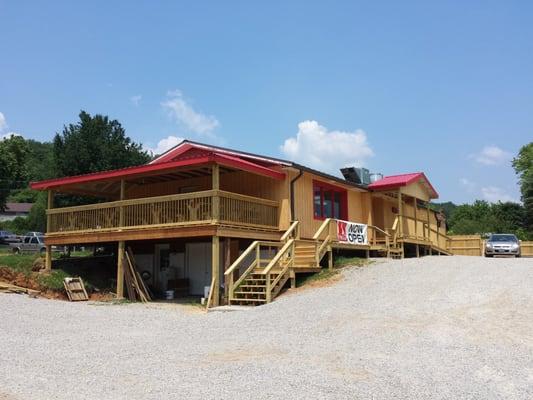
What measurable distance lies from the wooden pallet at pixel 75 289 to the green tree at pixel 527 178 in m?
47.8

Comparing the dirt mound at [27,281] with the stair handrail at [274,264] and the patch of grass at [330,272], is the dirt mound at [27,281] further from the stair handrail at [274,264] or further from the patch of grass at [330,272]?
the patch of grass at [330,272]

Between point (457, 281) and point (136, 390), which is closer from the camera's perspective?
point (136, 390)

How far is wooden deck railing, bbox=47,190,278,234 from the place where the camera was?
1689cm

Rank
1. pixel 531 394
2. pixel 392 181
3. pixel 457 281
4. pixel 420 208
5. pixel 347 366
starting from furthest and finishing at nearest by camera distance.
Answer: pixel 420 208 → pixel 392 181 → pixel 457 281 → pixel 347 366 → pixel 531 394

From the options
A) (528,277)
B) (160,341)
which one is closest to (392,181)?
(528,277)

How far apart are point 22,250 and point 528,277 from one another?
35.1m

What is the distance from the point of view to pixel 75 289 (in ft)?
62.5

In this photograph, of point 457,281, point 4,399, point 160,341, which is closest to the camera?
point 4,399

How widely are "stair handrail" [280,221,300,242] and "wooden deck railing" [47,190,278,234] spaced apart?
2.32 ft

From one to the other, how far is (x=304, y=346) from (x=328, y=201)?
1369 centimetres

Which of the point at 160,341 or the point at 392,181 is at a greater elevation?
the point at 392,181

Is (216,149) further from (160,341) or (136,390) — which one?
(136,390)

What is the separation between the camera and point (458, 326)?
10219 mm

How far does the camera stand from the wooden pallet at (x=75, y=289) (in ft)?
61.1
